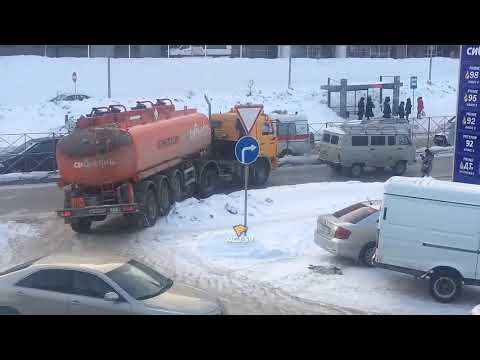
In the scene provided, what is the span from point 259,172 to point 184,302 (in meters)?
14.8

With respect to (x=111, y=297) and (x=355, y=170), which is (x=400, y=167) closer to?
(x=355, y=170)

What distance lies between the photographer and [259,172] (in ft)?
77.2

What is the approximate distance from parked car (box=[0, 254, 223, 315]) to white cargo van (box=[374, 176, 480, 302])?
3.78 metres

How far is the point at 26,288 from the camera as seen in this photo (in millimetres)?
8688

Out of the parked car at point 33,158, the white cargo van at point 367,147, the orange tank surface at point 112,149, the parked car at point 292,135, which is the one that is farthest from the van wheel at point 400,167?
the parked car at point 33,158

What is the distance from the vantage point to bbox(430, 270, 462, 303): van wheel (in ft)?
36.7

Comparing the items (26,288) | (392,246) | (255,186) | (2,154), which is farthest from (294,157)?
(26,288)

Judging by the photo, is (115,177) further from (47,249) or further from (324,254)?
(324,254)

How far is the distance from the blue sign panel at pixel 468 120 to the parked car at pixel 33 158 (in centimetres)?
1571

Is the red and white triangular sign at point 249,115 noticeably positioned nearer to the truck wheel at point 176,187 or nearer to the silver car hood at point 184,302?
the truck wheel at point 176,187

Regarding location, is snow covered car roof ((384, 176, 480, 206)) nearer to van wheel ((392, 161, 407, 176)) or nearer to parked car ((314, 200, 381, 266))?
parked car ((314, 200, 381, 266))

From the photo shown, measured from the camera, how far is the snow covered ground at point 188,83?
128ft

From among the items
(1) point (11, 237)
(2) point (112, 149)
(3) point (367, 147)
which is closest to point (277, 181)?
(3) point (367, 147)
